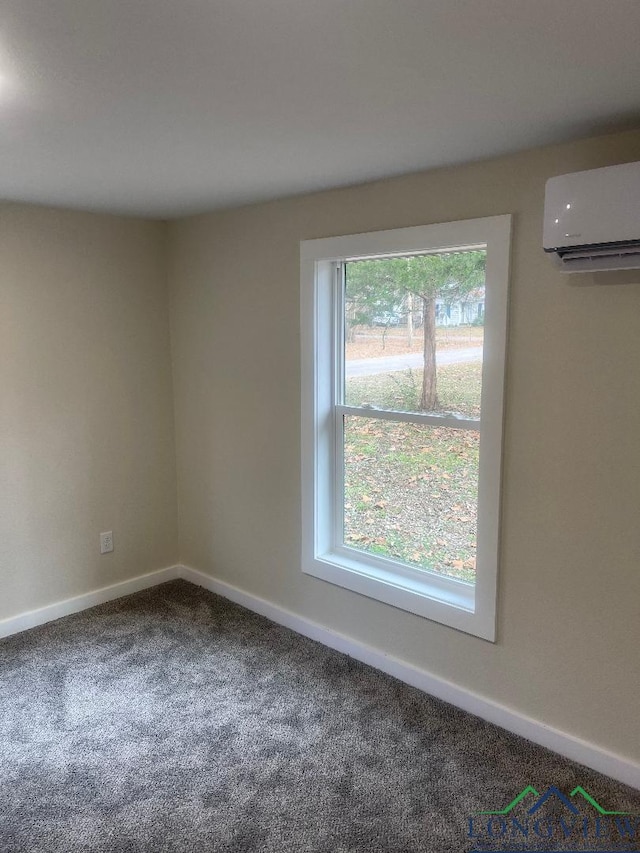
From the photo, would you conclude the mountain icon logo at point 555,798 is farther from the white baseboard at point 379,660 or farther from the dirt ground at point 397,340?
the dirt ground at point 397,340

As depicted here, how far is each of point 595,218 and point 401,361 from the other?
108cm

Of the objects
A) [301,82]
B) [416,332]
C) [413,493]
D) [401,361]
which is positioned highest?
[301,82]

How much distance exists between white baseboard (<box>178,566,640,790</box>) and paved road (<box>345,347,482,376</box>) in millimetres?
1258

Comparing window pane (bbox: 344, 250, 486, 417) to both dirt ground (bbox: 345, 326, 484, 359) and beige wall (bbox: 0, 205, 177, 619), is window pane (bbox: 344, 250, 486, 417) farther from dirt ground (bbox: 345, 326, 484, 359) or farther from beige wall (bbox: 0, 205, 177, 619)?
beige wall (bbox: 0, 205, 177, 619)

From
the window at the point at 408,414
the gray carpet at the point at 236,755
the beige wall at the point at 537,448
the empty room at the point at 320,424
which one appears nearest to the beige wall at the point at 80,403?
the empty room at the point at 320,424

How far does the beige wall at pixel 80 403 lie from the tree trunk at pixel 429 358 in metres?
1.70

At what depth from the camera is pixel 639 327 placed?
1.93 meters

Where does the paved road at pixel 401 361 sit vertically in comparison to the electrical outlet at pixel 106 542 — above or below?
above

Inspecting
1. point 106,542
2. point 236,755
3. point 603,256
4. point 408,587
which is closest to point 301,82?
point 603,256

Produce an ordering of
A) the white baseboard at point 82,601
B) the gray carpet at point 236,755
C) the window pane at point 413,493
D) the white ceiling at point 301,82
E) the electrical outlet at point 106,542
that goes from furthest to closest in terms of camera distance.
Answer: the electrical outlet at point 106,542 < the white baseboard at point 82,601 < the window pane at point 413,493 < the gray carpet at point 236,755 < the white ceiling at point 301,82

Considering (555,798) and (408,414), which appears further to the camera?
(408,414)

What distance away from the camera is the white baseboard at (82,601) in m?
3.17

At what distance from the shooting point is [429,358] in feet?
8.63

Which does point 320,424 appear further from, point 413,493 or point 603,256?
point 603,256
